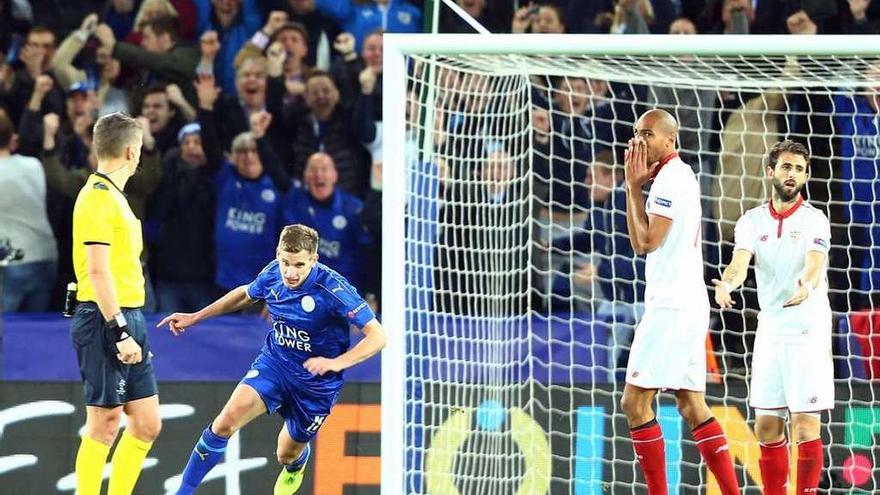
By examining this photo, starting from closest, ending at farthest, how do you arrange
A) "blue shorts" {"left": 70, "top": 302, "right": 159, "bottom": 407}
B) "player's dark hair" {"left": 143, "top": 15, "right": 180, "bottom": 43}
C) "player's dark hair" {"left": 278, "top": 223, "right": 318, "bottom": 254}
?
"blue shorts" {"left": 70, "top": 302, "right": 159, "bottom": 407}
"player's dark hair" {"left": 278, "top": 223, "right": 318, "bottom": 254}
"player's dark hair" {"left": 143, "top": 15, "right": 180, "bottom": 43}

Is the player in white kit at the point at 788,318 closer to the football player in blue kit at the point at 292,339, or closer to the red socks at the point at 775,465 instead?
the red socks at the point at 775,465

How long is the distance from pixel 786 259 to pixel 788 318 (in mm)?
257

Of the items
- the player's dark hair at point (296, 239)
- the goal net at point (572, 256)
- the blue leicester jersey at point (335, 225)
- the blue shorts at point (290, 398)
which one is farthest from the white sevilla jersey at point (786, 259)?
the blue leicester jersey at point (335, 225)

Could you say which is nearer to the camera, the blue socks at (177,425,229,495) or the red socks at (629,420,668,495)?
the red socks at (629,420,668,495)

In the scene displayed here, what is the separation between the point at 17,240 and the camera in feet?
30.2

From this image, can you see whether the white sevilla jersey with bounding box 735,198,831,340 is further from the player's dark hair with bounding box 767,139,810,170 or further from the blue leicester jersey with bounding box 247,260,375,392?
the blue leicester jersey with bounding box 247,260,375,392

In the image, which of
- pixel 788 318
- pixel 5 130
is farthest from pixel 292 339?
pixel 5 130

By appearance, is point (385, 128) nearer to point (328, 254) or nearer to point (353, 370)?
point (353, 370)

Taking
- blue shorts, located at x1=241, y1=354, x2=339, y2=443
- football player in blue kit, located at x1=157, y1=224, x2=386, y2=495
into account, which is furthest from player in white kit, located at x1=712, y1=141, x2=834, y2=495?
blue shorts, located at x1=241, y1=354, x2=339, y2=443

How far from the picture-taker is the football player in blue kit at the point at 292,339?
263 inches

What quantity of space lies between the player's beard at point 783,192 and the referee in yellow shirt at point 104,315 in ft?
8.98

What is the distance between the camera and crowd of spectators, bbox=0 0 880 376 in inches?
352

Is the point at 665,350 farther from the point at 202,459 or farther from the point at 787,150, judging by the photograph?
the point at 202,459

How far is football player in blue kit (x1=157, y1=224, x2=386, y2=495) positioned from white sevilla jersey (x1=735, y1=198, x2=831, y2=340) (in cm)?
174
